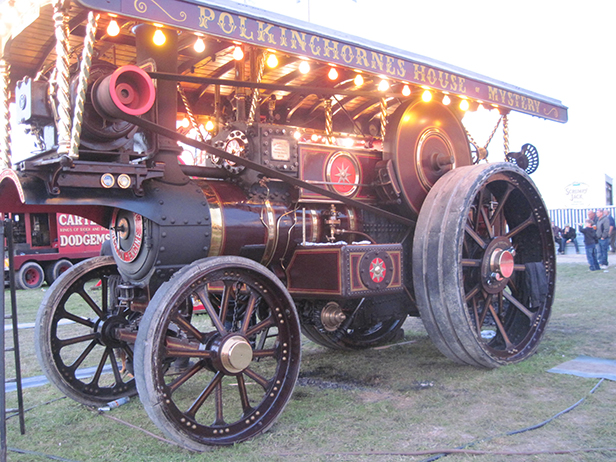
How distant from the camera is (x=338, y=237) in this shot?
3943mm

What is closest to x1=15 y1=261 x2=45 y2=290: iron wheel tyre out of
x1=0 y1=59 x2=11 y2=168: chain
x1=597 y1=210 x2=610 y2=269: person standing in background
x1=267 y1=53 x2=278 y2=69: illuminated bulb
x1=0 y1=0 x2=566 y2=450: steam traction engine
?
x1=0 y1=0 x2=566 y2=450: steam traction engine

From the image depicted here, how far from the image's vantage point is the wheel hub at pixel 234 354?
2725 mm

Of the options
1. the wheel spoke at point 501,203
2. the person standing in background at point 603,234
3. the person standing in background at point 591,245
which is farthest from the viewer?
the person standing in background at point 603,234

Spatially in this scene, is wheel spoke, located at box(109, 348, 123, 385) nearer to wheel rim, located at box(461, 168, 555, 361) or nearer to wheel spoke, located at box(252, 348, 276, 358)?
wheel spoke, located at box(252, 348, 276, 358)

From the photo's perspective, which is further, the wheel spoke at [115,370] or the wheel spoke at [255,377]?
the wheel spoke at [115,370]

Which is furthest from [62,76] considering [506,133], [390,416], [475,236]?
[506,133]

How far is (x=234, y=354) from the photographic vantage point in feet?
8.95

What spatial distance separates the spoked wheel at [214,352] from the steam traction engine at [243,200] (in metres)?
0.01

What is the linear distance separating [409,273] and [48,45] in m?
2.88

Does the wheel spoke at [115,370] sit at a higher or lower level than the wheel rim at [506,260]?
lower

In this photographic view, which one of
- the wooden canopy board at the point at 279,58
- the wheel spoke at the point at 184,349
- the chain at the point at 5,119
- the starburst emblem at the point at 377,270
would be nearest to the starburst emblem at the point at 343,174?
the wooden canopy board at the point at 279,58

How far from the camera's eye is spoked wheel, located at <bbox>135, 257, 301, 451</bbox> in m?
2.52

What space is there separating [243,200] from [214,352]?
3.52 ft

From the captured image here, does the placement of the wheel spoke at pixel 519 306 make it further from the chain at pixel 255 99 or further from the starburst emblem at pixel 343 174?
the chain at pixel 255 99
